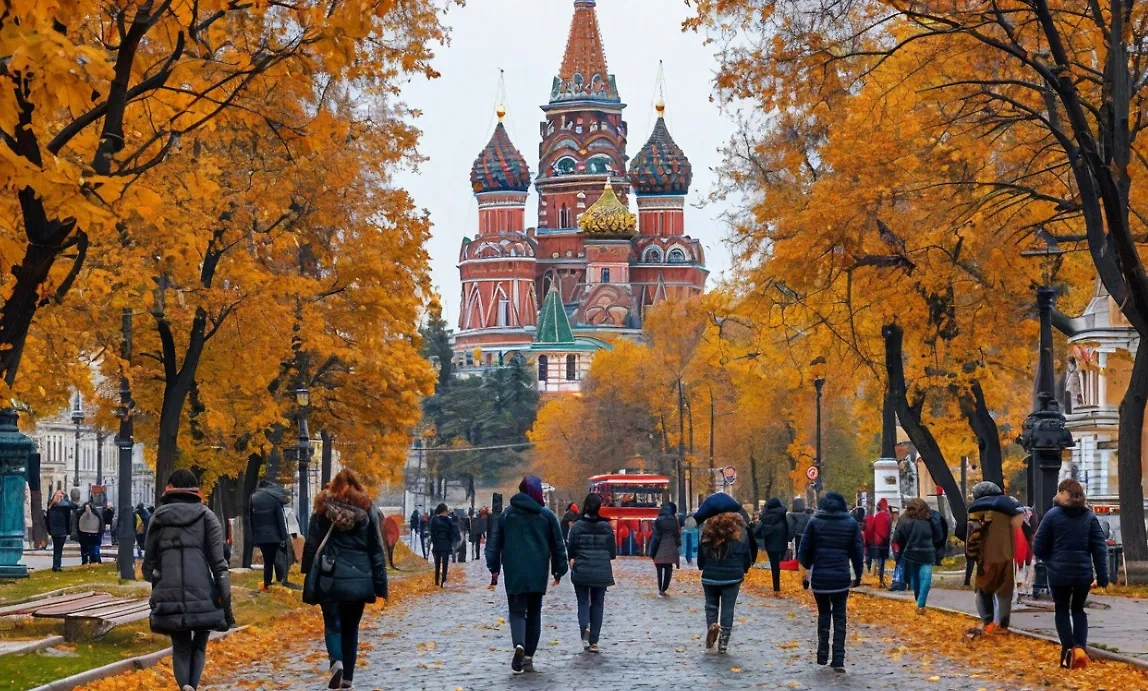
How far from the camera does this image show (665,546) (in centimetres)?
3266

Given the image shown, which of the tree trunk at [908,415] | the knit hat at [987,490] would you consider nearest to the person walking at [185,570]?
the knit hat at [987,490]

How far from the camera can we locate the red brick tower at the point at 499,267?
18650cm

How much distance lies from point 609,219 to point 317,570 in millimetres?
166958

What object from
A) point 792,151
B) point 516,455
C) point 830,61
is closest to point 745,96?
point 830,61

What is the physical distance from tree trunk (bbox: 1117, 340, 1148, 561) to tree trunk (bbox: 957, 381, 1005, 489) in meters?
5.21

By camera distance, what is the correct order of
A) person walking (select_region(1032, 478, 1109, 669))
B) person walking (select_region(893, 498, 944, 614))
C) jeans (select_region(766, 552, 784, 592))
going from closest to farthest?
person walking (select_region(1032, 478, 1109, 669))
person walking (select_region(893, 498, 944, 614))
jeans (select_region(766, 552, 784, 592))

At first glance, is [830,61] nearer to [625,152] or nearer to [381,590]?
[381,590]

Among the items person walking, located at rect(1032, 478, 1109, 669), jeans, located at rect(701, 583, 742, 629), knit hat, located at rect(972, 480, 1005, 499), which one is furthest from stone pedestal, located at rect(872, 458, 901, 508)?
person walking, located at rect(1032, 478, 1109, 669)

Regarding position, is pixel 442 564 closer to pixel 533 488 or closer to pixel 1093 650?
pixel 533 488

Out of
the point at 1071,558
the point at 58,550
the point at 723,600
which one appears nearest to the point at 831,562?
the point at 723,600

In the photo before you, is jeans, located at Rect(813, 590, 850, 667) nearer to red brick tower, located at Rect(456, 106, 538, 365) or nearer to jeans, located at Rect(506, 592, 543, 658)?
jeans, located at Rect(506, 592, 543, 658)

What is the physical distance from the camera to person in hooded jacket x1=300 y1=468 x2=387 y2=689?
14.9m

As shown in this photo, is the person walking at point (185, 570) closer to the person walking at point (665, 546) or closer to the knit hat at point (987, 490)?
the knit hat at point (987, 490)

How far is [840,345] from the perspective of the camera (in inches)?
1447
